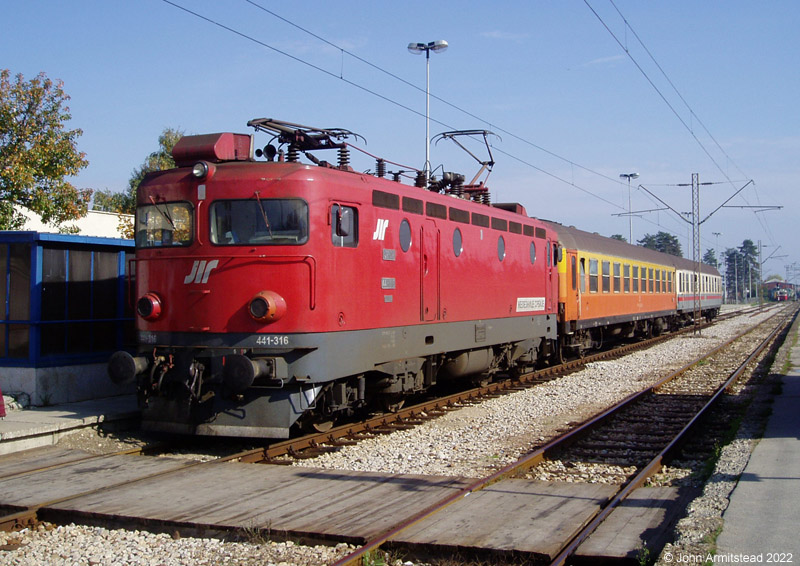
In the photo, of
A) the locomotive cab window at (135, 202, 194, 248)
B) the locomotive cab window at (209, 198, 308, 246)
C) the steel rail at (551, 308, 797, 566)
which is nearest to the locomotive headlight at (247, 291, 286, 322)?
the locomotive cab window at (209, 198, 308, 246)

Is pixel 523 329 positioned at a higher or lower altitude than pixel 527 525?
higher

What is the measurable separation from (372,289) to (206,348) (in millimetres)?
2255

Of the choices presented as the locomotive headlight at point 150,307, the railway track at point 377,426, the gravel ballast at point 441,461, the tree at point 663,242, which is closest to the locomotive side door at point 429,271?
the railway track at point 377,426

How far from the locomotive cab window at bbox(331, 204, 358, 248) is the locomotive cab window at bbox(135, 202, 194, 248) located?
5.63 feet

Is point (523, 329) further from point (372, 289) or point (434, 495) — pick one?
point (434, 495)

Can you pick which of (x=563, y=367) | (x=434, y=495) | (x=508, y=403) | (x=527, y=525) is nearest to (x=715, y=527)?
(x=527, y=525)

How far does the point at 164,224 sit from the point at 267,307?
1.96 metres

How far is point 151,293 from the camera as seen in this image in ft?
31.4

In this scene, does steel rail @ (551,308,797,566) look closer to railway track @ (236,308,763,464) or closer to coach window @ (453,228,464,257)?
railway track @ (236,308,763,464)

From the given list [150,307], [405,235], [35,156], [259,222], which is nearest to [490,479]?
[259,222]

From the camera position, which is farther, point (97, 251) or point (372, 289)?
point (97, 251)

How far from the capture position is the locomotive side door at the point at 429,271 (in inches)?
450

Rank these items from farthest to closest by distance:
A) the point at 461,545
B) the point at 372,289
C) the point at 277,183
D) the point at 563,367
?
the point at 563,367 → the point at 372,289 → the point at 277,183 → the point at 461,545

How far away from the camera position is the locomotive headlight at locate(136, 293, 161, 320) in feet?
30.8
